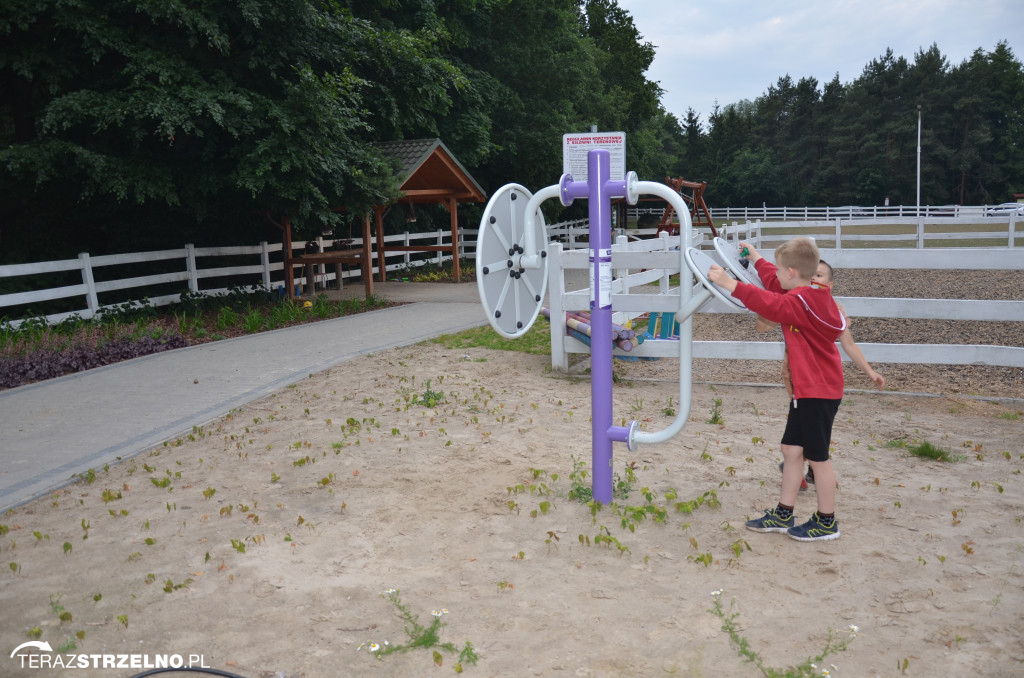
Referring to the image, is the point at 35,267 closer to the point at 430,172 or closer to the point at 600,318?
the point at 430,172

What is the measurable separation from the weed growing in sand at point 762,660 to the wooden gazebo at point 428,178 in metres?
13.6

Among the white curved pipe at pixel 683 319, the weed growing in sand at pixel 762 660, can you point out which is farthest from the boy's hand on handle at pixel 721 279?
the weed growing in sand at pixel 762 660

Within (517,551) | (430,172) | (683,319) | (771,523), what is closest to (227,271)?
(430,172)

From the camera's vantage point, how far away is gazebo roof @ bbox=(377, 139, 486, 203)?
17.1 m

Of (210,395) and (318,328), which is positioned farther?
(318,328)

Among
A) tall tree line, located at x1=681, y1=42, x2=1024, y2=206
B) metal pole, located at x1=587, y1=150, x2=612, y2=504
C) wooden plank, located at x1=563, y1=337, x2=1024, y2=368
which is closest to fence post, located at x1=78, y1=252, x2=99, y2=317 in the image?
wooden plank, located at x1=563, y1=337, x2=1024, y2=368

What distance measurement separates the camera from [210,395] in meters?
8.24

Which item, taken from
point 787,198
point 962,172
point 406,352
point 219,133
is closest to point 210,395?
point 406,352

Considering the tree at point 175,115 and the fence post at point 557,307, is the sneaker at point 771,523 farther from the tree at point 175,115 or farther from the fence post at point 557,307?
the tree at point 175,115

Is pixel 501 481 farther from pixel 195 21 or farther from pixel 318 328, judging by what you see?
pixel 195 21

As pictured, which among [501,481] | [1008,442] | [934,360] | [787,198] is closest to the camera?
[501,481]

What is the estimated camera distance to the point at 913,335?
11.6 meters

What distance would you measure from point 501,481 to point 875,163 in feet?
273

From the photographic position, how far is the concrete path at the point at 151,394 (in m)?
6.25
